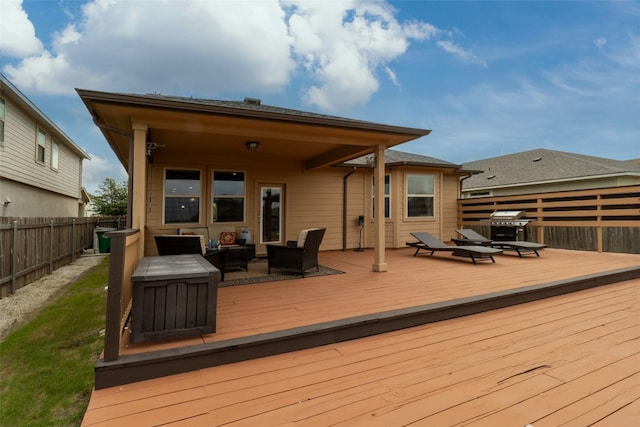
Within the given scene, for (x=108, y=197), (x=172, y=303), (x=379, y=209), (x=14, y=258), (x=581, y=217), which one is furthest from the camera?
(x=108, y=197)

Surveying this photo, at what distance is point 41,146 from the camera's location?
10.4m

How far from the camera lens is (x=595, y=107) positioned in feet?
74.0

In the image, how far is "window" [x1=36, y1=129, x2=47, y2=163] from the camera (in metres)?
10.1

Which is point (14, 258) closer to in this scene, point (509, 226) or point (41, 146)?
point (41, 146)

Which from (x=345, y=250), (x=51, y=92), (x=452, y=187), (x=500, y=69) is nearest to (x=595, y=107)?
(x=500, y=69)

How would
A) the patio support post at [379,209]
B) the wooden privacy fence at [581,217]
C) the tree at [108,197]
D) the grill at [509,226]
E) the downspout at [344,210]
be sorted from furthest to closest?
the tree at [108,197]
the grill at [509,226]
the downspout at [344,210]
the wooden privacy fence at [581,217]
the patio support post at [379,209]

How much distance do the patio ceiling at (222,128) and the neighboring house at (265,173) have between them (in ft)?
0.05

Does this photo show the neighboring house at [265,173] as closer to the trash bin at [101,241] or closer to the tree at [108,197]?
the trash bin at [101,241]

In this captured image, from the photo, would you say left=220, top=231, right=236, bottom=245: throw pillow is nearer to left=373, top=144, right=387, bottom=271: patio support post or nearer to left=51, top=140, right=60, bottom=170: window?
left=373, top=144, right=387, bottom=271: patio support post

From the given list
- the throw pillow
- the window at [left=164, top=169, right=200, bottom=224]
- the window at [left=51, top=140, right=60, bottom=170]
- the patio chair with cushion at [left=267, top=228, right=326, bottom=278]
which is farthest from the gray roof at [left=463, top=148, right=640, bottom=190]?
the window at [left=51, top=140, right=60, bottom=170]

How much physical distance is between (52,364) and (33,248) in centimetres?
521

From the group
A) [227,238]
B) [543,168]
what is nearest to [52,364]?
[227,238]

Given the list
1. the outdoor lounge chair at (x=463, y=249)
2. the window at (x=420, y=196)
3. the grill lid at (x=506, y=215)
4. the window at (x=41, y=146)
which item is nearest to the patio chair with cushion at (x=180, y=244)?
the outdoor lounge chair at (x=463, y=249)

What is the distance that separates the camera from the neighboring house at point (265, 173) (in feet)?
13.1
